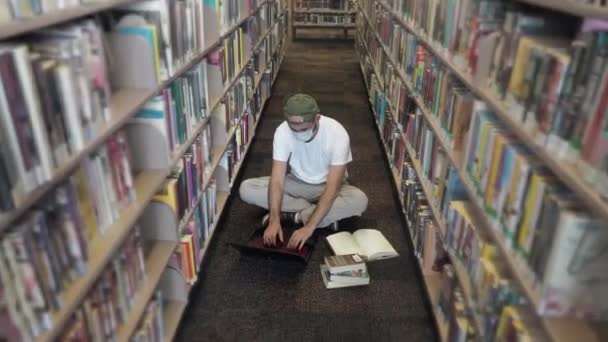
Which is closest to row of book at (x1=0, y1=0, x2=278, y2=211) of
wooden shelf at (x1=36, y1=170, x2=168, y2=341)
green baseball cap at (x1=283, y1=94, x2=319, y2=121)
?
wooden shelf at (x1=36, y1=170, x2=168, y2=341)

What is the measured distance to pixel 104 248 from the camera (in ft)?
4.23

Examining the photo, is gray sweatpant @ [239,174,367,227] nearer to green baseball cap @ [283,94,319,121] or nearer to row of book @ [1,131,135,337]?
green baseball cap @ [283,94,319,121]

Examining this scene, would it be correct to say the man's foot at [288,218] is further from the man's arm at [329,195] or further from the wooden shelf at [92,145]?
the wooden shelf at [92,145]

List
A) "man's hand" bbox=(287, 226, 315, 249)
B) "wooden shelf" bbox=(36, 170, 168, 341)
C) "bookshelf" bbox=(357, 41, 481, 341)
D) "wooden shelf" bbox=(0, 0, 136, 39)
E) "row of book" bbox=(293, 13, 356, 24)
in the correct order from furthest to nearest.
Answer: "row of book" bbox=(293, 13, 356, 24) < "man's hand" bbox=(287, 226, 315, 249) < "bookshelf" bbox=(357, 41, 481, 341) < "wooden shelf" bbox=(36, 170, 168, 341) < "wooden shelf" bbox=(0, 0, 136, 39)

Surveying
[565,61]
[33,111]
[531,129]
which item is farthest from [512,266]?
[33,111]

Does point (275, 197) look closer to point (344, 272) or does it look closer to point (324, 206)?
point (324, 206)

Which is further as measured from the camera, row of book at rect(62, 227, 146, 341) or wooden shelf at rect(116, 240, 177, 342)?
wooden shelf at rect(116, 240, 177, 342)

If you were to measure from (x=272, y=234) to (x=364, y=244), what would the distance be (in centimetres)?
51

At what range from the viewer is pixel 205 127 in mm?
2305

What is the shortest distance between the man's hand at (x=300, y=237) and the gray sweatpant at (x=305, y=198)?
192 mm

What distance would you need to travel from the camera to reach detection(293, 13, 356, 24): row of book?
830 centimetres

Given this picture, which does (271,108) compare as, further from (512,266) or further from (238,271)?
(512,266)

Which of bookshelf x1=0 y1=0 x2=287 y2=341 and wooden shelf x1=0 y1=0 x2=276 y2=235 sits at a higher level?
wooden shelf x1=0 y1=0 x2=276 y2=235

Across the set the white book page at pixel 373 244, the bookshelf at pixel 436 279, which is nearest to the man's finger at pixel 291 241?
the white book page at pixel 373 244
